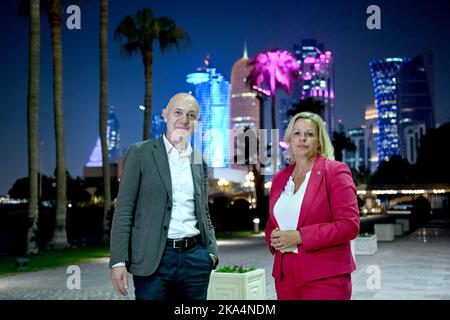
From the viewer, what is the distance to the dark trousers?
3.77 m

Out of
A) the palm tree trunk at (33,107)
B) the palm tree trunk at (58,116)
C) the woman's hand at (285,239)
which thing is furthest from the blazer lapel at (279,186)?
the palm tree trunk at (58,116)

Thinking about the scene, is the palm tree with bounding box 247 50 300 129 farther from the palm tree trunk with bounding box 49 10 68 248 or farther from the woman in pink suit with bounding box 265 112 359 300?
the woman in pink suit with bounding box 265 112 359 300

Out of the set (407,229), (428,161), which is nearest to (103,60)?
(407,229)

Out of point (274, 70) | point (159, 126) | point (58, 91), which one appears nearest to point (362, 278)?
point (58, 91)

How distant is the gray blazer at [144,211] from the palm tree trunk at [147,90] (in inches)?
968

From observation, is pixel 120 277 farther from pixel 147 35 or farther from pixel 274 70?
pixel 274 70

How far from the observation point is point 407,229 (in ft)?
102

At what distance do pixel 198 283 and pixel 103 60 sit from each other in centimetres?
2290

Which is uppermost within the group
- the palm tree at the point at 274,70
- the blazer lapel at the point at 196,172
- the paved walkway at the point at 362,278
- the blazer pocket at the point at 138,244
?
the palm tree at the point at 274,70

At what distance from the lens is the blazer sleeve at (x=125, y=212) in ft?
12.2

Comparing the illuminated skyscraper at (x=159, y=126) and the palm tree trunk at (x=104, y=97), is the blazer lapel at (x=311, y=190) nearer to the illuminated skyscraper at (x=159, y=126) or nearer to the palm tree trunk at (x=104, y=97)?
the illuminated skyscraper at (x=159, y=126)

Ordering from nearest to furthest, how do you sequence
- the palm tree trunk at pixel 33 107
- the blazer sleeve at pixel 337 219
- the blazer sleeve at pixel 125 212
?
the blazer sleeve at pixel 337 219 < the blazer sleeve at pixel 125 212 < the palm tree trunk at pixel 33 107

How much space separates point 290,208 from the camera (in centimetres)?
347
